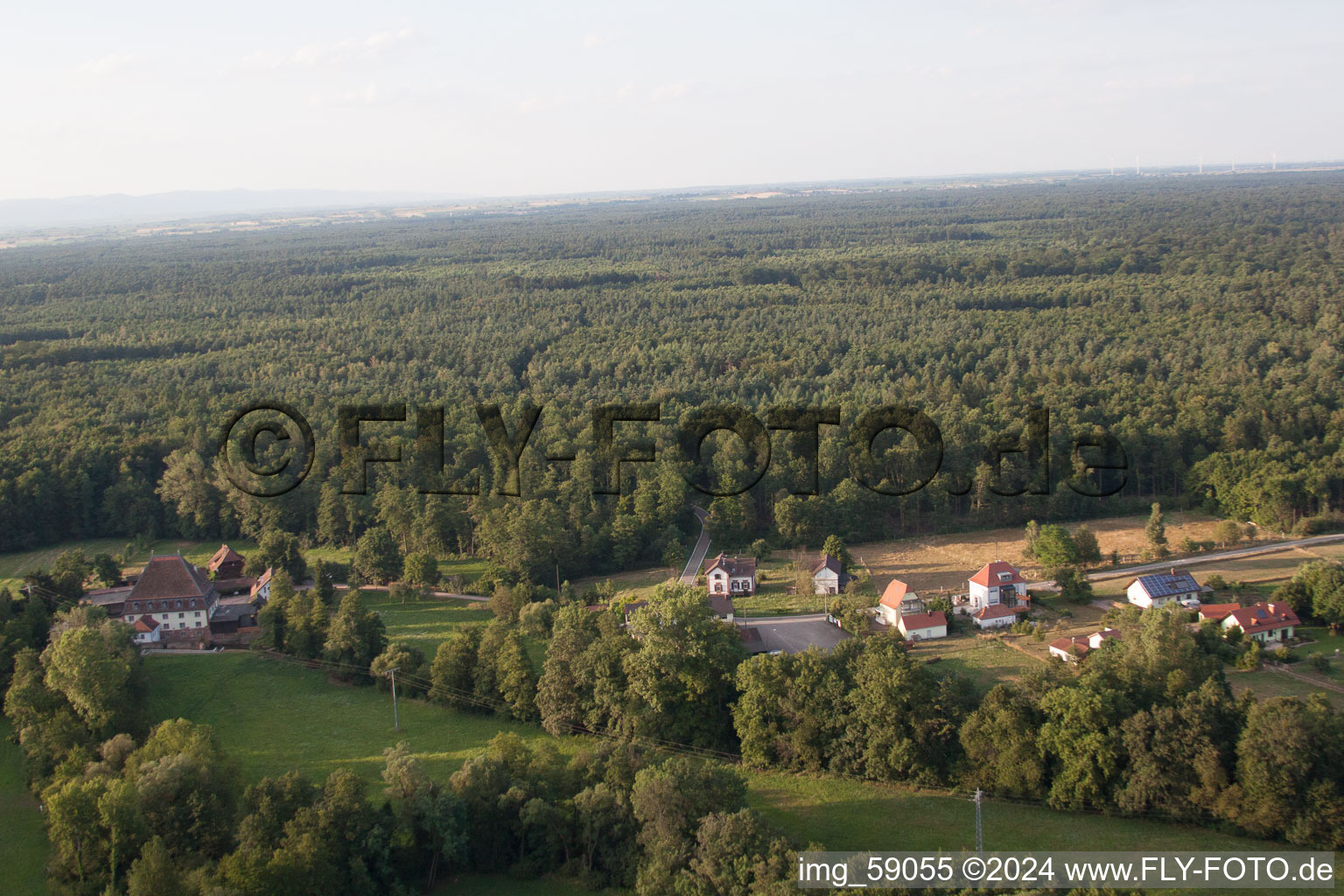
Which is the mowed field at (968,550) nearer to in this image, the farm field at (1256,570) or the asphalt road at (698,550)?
the farm field at (1256,570)

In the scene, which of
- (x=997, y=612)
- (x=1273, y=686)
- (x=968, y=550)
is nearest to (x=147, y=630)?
(x=997, y=612)

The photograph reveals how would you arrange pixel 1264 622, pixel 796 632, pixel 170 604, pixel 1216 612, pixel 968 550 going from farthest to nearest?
pixel 968 550, pixel 170 604, pixel 796 632, pixel 1216 612, pixel 1264 622

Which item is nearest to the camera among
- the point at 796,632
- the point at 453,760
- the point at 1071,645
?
the point at 453,760

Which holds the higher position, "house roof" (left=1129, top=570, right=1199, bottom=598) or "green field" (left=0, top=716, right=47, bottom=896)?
"house roof" (left=1129, top=570, right=1199, bottom=598)

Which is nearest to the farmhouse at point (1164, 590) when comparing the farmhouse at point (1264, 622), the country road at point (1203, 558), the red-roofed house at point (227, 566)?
the farmhouse at point (1264, 622)

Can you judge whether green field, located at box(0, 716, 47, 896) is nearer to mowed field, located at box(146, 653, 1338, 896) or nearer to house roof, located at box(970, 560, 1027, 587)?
mowed field, located at box(146, 653, 1338, 896)

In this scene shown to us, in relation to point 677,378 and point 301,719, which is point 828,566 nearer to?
point 301,719

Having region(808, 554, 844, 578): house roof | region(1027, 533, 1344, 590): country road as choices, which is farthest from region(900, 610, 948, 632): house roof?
region(1027, 533, 1344, 590): country road
